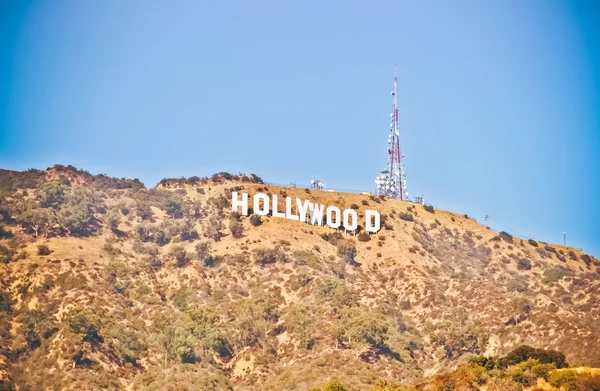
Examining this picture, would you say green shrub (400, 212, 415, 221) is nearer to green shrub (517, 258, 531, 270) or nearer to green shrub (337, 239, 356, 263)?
green shrub (337, 239, 356, 263)

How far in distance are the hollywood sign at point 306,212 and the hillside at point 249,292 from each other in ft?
5.33

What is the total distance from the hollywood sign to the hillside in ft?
5.33

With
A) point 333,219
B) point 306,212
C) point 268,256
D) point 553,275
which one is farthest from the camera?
point 333,219

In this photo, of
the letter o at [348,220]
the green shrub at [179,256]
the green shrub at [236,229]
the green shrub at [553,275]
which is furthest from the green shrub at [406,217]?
the green shrub at [179,256]

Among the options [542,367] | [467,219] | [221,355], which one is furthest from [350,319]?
[467,219]

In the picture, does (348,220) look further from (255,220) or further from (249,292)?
(249,292)

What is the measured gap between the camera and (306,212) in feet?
444

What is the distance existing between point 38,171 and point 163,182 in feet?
66.7

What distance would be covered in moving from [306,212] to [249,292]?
22.7 metres

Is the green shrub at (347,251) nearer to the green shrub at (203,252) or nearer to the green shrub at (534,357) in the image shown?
the green shrub at (203,252)

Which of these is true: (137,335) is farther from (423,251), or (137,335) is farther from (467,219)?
(467,219)

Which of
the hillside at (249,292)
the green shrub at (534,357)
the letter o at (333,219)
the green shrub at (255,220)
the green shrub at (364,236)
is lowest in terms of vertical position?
the green shrub at (534,357)

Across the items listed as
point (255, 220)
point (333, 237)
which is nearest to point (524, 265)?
point (333, 237)

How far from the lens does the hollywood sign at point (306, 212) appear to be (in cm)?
13338
